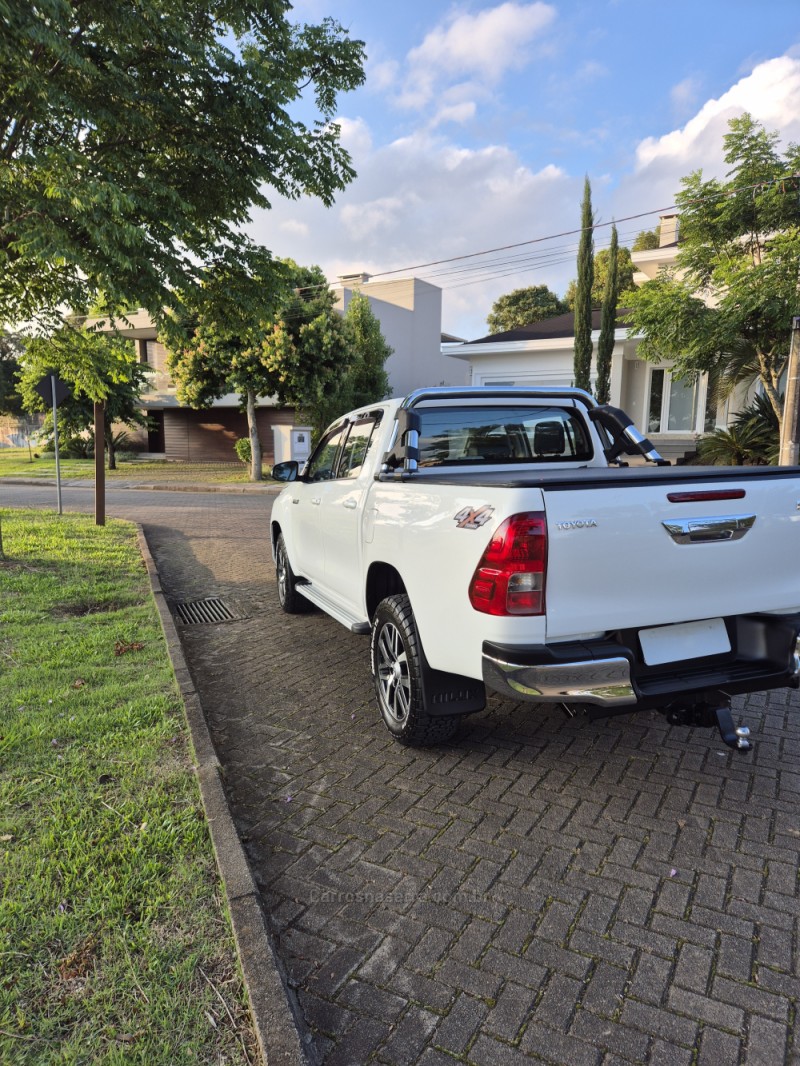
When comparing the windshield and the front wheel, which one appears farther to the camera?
the windshield

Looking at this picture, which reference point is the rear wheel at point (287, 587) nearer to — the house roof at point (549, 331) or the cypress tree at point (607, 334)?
the cypress tree at point (607, 334)

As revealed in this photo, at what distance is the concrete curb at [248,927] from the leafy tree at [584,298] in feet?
60.1

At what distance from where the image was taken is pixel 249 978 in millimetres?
2092

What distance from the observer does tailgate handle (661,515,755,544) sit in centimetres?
295

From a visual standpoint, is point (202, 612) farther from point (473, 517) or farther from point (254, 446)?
Answer: point (254, 446)

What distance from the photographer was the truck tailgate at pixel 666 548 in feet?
9.24

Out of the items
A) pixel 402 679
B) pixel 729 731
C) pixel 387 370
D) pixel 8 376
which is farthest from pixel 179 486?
pixel 8 376

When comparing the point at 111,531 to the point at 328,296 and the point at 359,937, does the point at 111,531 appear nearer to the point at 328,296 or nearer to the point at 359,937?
the point at 359,937

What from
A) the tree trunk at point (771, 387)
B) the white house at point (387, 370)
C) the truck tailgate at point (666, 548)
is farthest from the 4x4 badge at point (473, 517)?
the white house at point (387, 370)

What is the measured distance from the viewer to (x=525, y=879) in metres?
2.70

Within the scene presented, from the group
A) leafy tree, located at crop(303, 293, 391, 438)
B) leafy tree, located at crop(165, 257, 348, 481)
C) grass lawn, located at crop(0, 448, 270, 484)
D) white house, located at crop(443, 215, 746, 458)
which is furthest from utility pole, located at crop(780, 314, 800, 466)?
grass lawn, located at crop(0, 448, 270, 484)

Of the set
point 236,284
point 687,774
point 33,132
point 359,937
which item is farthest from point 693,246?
point 359,937

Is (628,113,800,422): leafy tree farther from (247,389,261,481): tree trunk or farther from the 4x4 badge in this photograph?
(247,389,261,481): tree trunk

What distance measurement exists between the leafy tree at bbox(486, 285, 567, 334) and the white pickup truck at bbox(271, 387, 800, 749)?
41.0 m
